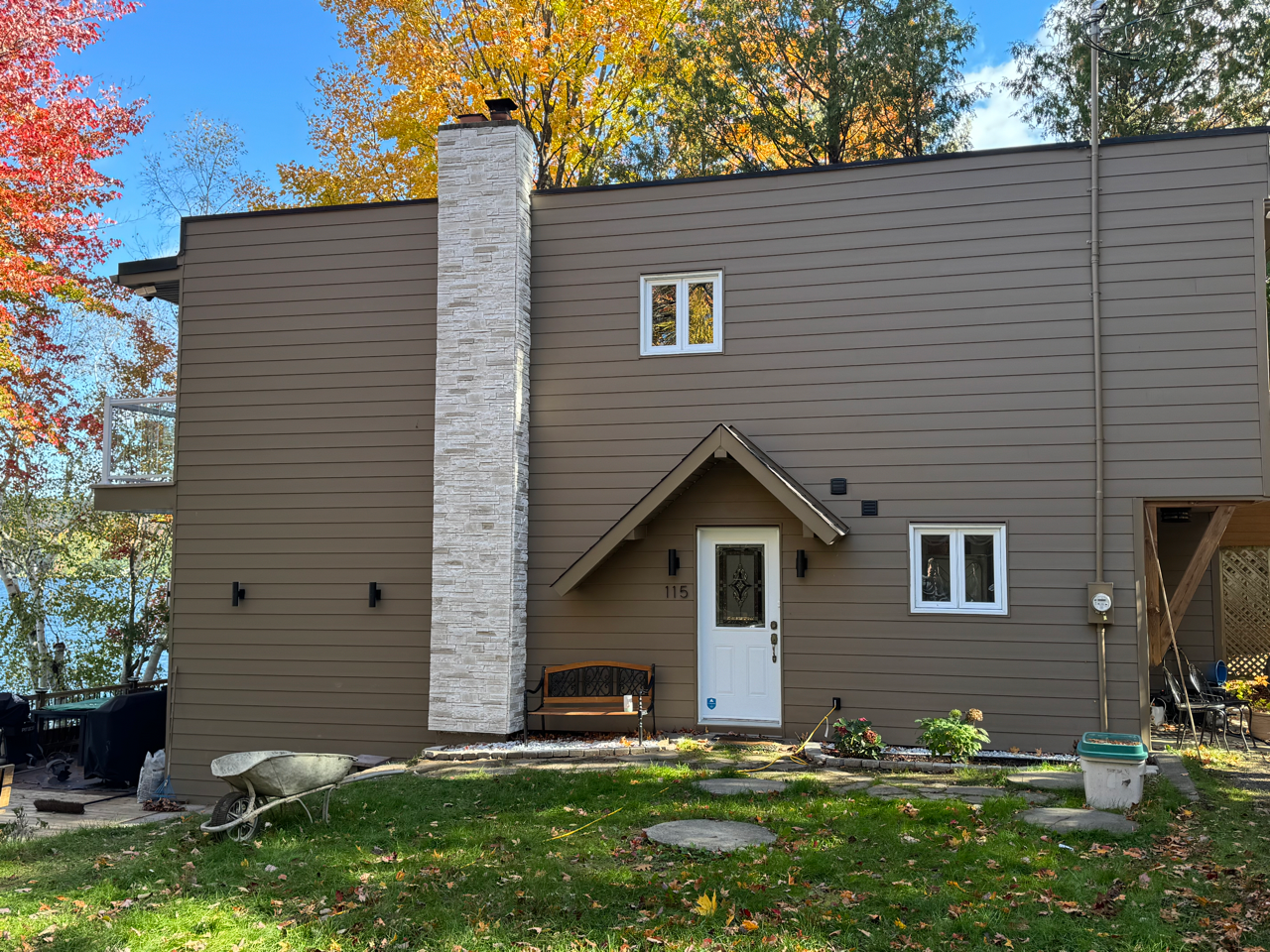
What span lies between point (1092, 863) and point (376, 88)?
18557 millimetres

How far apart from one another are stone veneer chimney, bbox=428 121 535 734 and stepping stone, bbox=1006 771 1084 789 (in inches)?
196

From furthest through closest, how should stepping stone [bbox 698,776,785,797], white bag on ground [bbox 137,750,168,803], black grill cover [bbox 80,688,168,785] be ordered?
black grill cover [bbox 80,688,168,785] < white bag on ground [bbox 137,750,168,803] < stepping stone [bbox 698,776,785,797]

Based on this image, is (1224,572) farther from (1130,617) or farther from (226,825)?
(226,825)

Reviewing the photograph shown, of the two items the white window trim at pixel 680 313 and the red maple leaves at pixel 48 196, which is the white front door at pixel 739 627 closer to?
the white window trim at pixel 680 313

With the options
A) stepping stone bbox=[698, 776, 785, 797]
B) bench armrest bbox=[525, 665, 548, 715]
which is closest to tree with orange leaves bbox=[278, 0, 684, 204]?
bench armrest bbox=[525, 665, 548, 715]

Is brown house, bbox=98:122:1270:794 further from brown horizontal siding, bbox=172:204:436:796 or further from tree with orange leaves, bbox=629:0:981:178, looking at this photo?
tree with orange leaves, bbox=629:0:981:178

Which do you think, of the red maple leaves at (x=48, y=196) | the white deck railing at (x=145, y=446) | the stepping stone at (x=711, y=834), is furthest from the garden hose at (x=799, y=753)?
the red maple leaves at (x=48, y=196)

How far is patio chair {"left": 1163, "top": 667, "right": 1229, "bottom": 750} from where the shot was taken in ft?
32.7

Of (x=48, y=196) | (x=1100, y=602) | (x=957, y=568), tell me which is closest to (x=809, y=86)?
(x=957, y=568)

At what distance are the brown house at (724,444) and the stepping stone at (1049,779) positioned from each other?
4.39ft

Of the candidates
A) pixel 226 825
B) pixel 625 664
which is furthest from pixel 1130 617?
pixel 226 825

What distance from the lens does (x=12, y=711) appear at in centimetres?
1335

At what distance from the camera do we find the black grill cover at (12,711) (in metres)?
13.3

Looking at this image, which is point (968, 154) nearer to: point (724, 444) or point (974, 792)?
point (724, 444)
